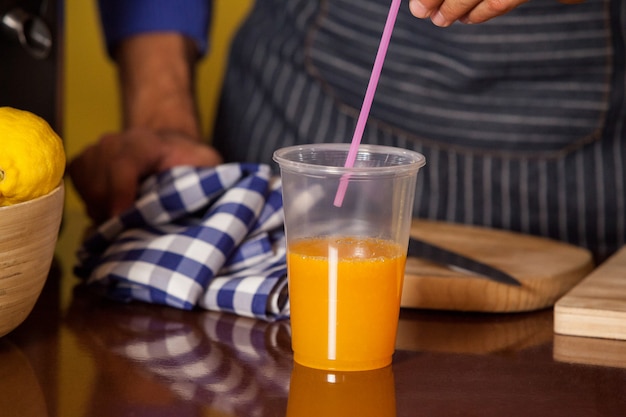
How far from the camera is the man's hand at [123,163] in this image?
126cm

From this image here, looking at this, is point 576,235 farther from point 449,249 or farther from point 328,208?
point 328,208

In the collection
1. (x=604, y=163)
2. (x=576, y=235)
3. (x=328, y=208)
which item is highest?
(x=328, y=208)

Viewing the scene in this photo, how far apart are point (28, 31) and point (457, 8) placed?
50 cm

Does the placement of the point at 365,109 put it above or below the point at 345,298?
above

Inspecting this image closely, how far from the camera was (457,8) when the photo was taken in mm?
943

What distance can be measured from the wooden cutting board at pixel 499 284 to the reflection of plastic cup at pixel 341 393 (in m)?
0.20

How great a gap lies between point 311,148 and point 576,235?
2.53 ft

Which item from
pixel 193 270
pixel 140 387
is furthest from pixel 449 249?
pixel 140 387

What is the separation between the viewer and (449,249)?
1231 mm

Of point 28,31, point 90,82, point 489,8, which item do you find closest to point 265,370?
point 489,8

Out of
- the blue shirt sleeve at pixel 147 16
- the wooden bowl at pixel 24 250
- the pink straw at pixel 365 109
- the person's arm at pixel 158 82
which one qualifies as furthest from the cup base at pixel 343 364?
the blue shirt sleeve at pixel 147 16

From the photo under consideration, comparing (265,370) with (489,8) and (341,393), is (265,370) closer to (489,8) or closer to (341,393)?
(341,393)

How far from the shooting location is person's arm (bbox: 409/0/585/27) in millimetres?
938

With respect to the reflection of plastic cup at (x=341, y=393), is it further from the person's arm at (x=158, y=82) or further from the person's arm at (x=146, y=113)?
the person's arm at (x=158, y=82)
